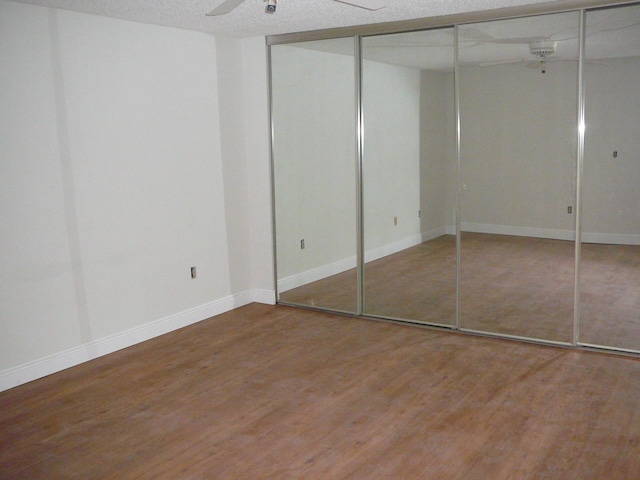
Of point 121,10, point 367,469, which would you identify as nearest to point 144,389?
point 367,469

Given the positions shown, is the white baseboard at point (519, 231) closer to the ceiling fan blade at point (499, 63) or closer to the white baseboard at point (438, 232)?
the white baseboard at point (438, 232)

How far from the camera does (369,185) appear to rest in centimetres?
509

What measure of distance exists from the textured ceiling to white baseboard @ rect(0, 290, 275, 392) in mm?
2320

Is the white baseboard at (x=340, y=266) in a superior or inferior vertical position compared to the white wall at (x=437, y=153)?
inferior

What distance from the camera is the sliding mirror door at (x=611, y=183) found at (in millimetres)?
3967

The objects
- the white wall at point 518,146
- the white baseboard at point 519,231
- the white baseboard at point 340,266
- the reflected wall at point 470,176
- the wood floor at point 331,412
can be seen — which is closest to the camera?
the wood floor at point 331,412

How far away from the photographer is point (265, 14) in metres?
4.25

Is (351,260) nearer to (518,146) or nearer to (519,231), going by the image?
(519,231)

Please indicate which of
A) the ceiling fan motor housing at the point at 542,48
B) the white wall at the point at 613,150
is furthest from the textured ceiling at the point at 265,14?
the white wall at the point at 613,150

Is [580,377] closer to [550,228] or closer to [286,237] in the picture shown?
[550,228]

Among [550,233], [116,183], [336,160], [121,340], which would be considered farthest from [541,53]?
[121,340]

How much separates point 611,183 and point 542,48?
1.06 metres

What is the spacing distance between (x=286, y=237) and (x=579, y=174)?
2564 mm

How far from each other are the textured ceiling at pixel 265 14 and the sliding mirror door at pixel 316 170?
39cm
